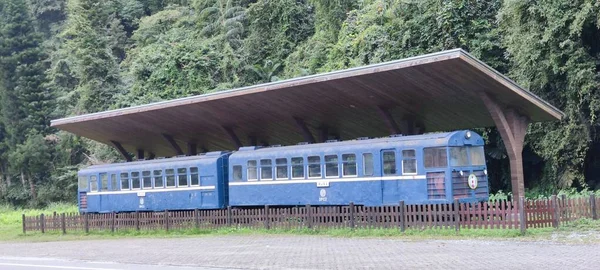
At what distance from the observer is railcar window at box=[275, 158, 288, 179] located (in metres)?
22.9

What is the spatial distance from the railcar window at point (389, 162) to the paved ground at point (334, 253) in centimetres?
277

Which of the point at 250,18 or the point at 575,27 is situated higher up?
the point at 250,18

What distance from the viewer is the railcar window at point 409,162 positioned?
64.9 ft

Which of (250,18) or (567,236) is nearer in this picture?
(567,236)

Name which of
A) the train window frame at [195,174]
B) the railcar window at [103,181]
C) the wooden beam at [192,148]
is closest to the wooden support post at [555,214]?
the train window frame at [195,174]

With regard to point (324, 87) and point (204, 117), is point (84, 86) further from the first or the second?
point (324, 87)

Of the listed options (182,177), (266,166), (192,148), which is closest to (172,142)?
(192,148)

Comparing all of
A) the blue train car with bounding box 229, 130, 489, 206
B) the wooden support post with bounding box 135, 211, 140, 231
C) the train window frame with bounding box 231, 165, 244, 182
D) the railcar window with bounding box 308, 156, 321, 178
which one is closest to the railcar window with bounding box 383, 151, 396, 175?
the blue train car with bounding box 229, 130, 489, 206

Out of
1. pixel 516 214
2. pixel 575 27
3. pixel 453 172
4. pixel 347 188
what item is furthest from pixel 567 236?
pixel 575 27

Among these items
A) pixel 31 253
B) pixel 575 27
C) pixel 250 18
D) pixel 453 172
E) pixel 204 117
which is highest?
pixel 250 18

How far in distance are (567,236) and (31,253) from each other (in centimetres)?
1235

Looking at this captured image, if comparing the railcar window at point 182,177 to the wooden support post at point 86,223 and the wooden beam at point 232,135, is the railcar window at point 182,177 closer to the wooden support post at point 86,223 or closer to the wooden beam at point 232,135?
the wooden beam at point 232,135

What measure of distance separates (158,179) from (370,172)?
9.39 meters

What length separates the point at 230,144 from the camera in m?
30.4
